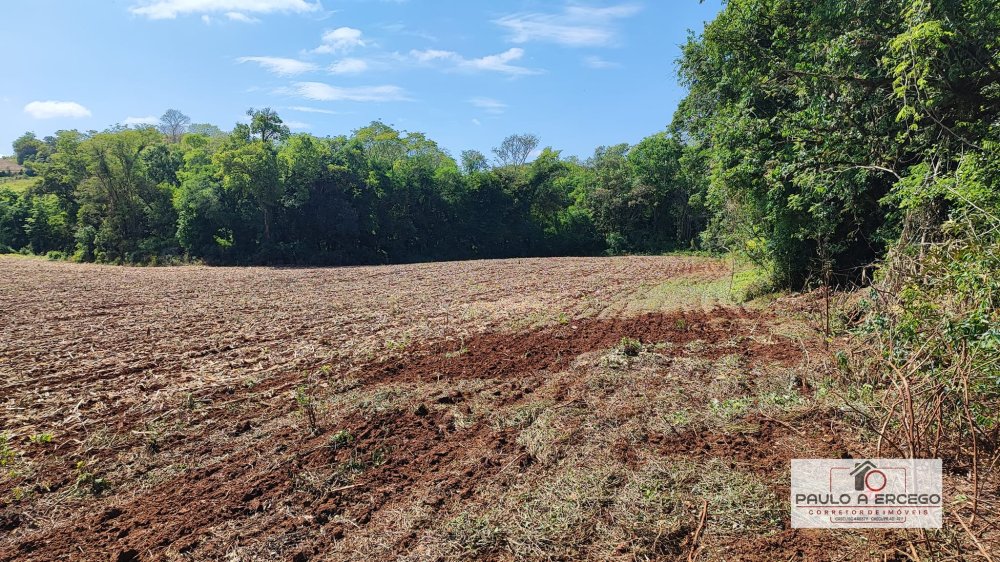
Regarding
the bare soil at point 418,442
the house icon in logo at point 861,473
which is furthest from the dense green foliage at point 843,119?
the house icon in logo at point 861,473

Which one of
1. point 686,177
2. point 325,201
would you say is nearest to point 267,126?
point 325,201

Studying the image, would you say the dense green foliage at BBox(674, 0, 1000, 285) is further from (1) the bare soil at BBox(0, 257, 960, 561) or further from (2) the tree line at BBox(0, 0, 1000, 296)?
(1) the bare soil at BBox(0, 257, 960, 561)

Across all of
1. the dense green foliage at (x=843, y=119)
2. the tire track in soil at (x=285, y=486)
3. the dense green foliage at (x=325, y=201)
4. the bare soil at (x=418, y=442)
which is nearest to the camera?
the bare soil at (x=418, y=442)

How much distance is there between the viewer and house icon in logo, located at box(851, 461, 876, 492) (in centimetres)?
403

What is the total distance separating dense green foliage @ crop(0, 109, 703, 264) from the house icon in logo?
1486 inches

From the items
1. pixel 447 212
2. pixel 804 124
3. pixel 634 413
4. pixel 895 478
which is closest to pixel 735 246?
pixel 804 124

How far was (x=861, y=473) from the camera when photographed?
411cm

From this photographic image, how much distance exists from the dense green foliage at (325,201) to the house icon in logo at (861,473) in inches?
1486

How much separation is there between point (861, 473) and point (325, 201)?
39.6 metres

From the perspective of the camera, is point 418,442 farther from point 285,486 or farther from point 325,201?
point 325,201

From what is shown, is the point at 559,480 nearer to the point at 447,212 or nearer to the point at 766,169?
the point at 766,169

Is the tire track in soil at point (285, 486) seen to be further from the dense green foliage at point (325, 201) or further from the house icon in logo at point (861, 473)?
the dense green foliage at point (325, 201)

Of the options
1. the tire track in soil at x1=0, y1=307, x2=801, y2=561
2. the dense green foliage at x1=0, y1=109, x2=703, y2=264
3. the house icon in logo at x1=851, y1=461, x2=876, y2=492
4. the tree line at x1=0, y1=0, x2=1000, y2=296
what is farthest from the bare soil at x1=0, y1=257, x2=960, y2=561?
the dense green foliage at x1=0, y1=109, x2=703, y2=264

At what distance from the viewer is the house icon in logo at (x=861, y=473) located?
159 inches
